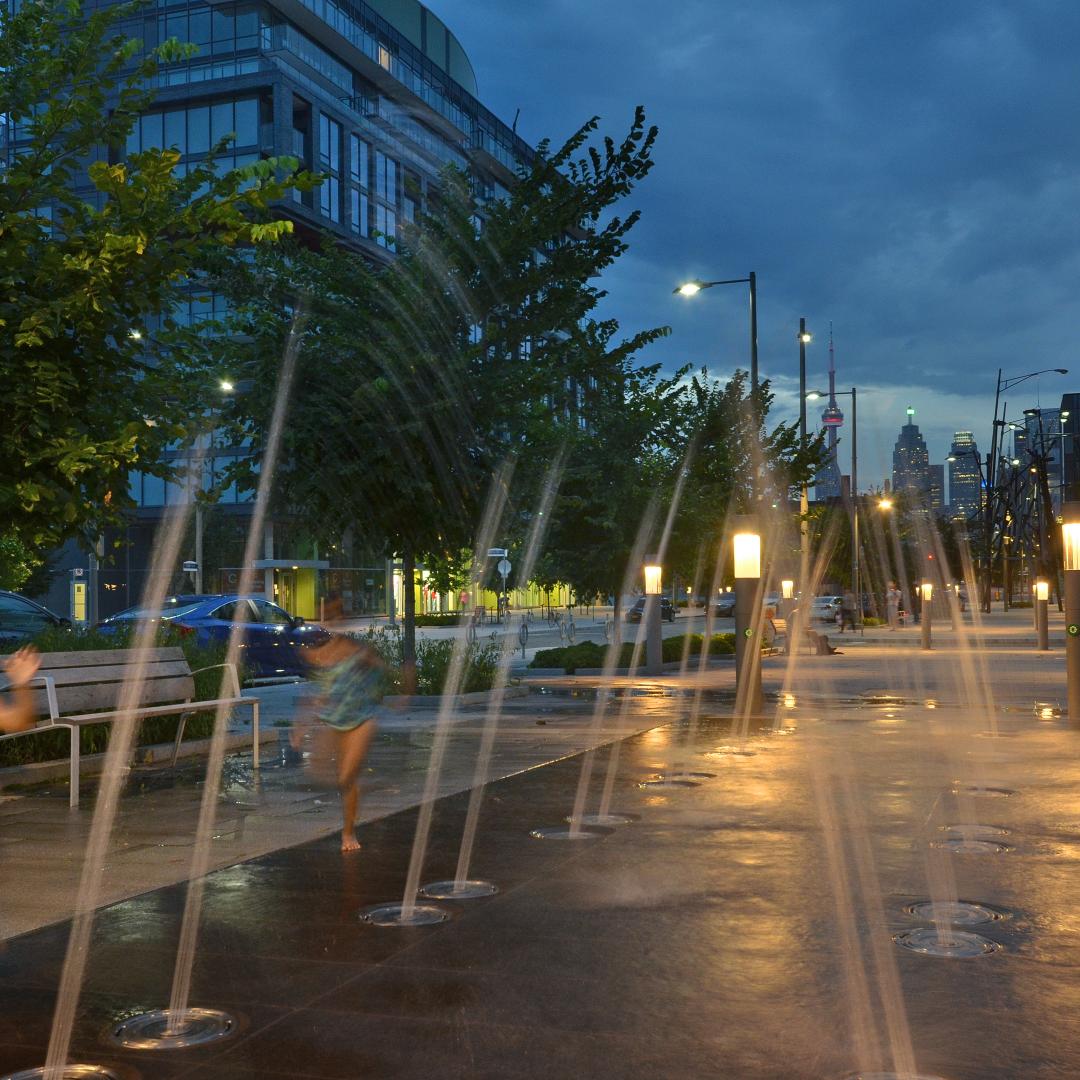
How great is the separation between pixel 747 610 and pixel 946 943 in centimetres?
1195

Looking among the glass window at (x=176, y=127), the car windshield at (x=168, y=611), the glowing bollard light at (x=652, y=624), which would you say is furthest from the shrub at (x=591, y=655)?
the glass window at (x=176, y=127)

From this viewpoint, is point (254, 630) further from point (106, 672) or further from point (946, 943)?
point (946, 943)

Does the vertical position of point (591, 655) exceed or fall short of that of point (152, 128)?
it falls short

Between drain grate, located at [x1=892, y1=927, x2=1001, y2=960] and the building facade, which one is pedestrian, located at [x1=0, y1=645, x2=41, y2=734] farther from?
the building facade

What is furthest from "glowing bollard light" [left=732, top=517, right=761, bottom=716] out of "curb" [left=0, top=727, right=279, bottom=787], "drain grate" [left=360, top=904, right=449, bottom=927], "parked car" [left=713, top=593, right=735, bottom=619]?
"parked car" [left=713, top=593, right=735, bottom=619]

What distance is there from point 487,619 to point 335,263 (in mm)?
61668

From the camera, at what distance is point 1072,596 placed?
51.9ft

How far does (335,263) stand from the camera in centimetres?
1919

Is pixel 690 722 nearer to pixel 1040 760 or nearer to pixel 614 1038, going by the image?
pixel 1040 760

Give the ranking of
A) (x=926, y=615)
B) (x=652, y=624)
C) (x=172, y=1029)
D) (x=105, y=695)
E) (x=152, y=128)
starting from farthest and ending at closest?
(x=152, y=128), (x=926, y=615), (x=652, y=624), (x=105, y=695), (x=172, y=1029)

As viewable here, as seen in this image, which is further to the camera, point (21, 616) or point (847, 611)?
point (847, 611)

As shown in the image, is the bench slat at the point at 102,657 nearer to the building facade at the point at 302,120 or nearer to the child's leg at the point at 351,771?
the child's leg at the point at 351,771

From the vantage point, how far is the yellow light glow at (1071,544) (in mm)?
15680

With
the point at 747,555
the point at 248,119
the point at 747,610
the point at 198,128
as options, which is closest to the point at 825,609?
the point at 248,119
